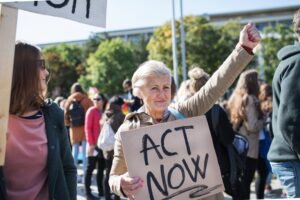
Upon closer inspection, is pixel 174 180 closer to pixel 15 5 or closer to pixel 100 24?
pixel 100 24

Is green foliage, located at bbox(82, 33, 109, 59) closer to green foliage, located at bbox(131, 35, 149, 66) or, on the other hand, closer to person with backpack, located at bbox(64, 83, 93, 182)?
green foliage, located at bbox(131, 35, 149, 66)

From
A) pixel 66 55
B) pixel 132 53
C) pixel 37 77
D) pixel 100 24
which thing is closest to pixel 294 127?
pixel 100 24

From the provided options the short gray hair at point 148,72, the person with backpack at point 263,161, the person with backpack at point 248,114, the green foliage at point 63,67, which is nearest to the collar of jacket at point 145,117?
the short gray hair at point 148,72

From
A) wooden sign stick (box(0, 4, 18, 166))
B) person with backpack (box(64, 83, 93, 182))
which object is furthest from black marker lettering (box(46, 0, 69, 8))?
person with backpack (box(64, 83, 93, 182))

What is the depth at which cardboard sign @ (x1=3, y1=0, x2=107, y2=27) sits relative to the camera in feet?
6.11

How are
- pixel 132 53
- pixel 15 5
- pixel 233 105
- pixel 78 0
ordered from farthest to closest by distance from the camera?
pixel 132 53
pixel 233 105
pixel 78 0
pixel 15 5

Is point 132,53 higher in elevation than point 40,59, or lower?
higher

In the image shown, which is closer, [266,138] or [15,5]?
[15,5]

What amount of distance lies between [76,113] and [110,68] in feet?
185

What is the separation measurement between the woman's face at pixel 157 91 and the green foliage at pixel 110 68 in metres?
59.0

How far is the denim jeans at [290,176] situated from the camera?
269 cm

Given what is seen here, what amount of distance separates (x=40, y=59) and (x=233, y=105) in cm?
378

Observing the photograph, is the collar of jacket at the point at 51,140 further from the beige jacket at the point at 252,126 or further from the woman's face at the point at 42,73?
the beige jacket at the point at 252,126

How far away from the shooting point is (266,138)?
5.72m
